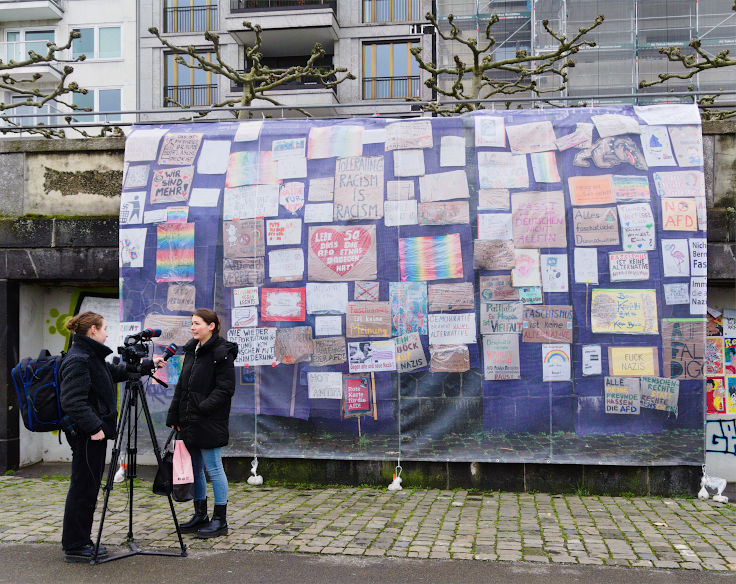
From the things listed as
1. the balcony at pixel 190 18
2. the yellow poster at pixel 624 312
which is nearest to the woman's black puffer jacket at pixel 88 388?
the yellow poster at pixel 624 312

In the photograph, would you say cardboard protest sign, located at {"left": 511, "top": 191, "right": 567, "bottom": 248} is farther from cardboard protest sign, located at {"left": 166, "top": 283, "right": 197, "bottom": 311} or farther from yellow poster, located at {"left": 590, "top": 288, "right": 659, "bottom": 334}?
cardboard protest sign, located at {"left": 166, "top": 283, "right": 197, "bottom": 311}

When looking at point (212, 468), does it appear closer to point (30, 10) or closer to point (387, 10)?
point (387, 10)

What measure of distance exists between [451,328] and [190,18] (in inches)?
1078

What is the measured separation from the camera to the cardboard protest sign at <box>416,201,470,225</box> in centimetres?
761

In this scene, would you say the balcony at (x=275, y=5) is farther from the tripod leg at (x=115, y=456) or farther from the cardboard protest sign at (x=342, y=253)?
the tripod leg at (x=115, y=456)

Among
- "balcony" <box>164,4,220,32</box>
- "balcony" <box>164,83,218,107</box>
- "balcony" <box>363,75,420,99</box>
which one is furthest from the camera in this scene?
"balcony" <box>164,4,220,32</box>

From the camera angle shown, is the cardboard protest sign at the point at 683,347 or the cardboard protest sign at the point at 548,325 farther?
the cardboard protest sign at the point at 548,325

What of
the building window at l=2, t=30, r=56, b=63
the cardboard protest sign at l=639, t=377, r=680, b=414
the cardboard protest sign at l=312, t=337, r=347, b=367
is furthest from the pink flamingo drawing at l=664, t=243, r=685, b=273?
the building window at l=2, t=30, r=56, b=63

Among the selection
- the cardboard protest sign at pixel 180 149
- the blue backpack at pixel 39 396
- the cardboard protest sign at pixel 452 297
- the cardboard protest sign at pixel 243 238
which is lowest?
the blue backpack at pixel 39 396

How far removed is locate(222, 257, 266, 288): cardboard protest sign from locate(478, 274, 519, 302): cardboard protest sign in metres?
2.27

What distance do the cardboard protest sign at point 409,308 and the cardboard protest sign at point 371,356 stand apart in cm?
18

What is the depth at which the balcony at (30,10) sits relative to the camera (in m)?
31.2

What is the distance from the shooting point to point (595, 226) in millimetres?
7441

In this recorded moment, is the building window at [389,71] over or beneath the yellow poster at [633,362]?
over
